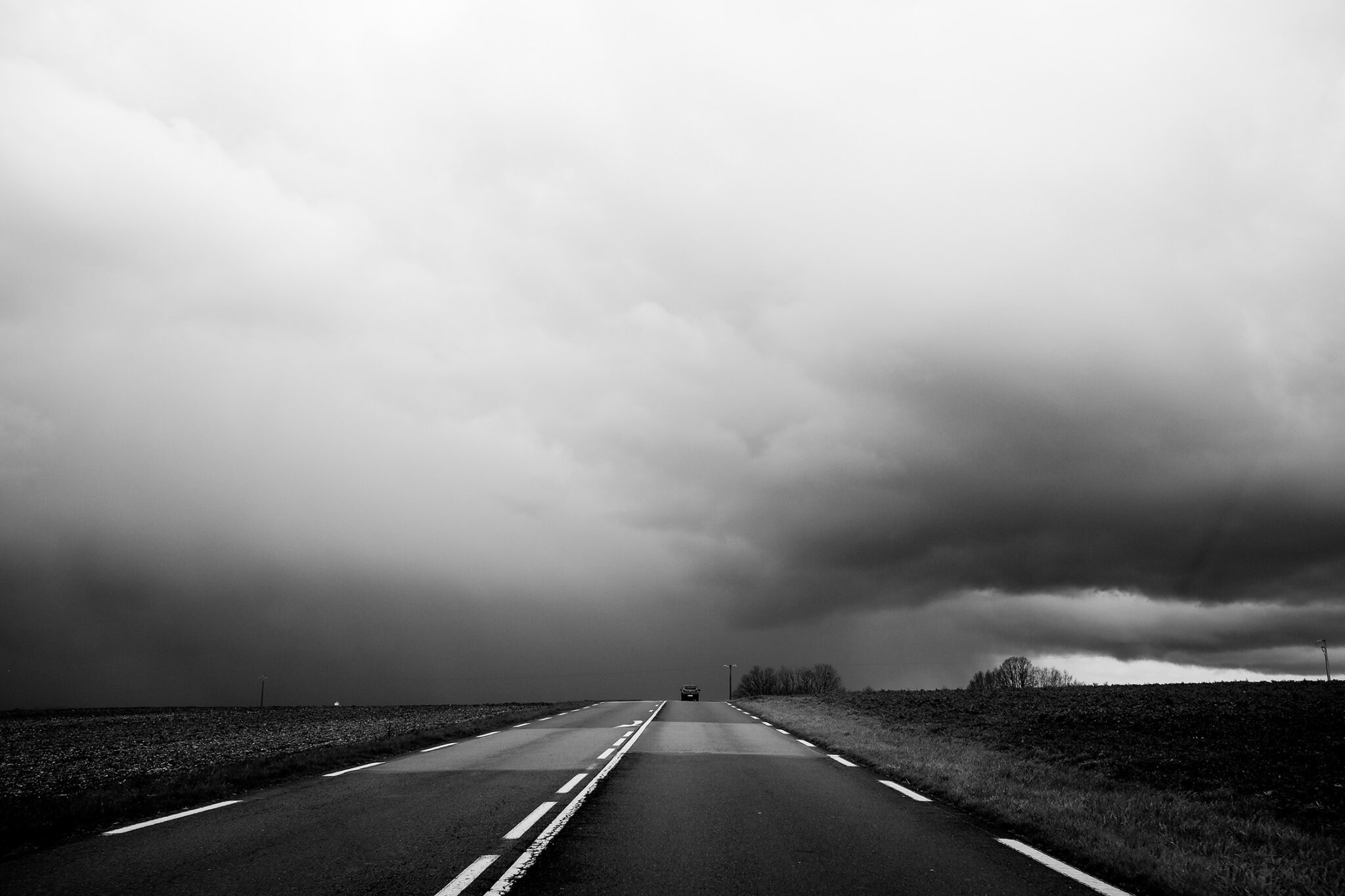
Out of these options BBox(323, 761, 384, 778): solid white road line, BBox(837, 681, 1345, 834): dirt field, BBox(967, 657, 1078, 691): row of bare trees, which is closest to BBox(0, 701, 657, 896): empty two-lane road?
BBox(323, 761, 384, 778): solid white road line

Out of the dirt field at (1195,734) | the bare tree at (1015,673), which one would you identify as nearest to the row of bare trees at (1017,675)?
the bare tree at (1015,673)

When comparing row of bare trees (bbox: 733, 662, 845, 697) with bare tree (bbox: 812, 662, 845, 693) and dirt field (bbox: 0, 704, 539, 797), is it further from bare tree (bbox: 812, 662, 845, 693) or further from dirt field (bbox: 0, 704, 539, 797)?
dirt field (bbox: 0, 704, 539, 797)

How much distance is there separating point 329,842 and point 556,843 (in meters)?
2.28

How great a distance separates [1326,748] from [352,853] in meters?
18.3

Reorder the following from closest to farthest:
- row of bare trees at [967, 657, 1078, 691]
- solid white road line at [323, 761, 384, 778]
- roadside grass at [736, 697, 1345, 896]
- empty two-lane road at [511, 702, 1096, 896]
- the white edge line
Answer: the white edge line
empty two-lane road at [511, 702, 1096, 896]
roadside grass at [736, 697, 1345, 896]
solid white road line at [323, 761, 384, 778]
row of bare trees at [967, 657, 1078, 691]

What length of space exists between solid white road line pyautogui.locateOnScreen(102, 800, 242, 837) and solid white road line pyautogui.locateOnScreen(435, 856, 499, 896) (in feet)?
14.4

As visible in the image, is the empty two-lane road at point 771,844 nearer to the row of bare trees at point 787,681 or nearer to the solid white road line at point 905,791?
the solid white road line at point 905,791

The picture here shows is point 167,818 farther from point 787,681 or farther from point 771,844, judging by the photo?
point 787,681

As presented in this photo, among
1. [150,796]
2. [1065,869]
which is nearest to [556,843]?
[1065,869]

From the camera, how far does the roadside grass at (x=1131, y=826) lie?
6285 millimetres

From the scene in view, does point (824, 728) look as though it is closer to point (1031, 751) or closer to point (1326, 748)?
point (1031, 751)

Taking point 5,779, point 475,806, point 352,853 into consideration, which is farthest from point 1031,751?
point 5,779

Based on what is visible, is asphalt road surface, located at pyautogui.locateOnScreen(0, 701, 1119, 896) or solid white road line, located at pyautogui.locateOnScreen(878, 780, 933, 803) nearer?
asphalt road surface, located at pyautogui.locateOnScreen(0, 701, 1119, 896)

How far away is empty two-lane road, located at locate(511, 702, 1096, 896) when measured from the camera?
6020mm
